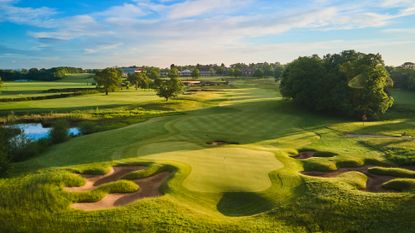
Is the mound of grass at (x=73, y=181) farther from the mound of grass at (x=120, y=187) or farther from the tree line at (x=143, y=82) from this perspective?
the tree line at (x=143, y=82)

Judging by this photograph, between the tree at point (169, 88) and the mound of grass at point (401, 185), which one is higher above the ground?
the tree at point (169, 88)

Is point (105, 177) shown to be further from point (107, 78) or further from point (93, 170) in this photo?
point (107, 78)

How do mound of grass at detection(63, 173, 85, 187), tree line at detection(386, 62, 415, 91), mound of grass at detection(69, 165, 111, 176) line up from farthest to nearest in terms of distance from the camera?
tree line at detection(386, 62, 415, 91) → mound of grass at detection(69, 165, 111, 176) → mound of grass at detection(63, 173, 85, 187)

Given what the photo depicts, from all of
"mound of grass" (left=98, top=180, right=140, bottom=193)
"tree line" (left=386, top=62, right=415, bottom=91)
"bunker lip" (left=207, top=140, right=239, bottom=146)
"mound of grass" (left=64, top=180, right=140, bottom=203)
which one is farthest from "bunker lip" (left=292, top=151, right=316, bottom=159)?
"tree line" (left=386, top=62, right=415, bottom=91)

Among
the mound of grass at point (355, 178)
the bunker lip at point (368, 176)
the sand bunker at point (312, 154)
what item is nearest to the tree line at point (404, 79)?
the sand bunker at point (312, 154)

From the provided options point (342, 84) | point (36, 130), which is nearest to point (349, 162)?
point (342, 84)

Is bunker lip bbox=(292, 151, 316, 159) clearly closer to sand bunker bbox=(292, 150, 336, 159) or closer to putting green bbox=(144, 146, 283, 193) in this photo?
sand bunker bbox=(292, 150, 336, 159)

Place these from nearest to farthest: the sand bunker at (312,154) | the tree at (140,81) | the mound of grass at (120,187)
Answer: the mound of grass at (120,187), the sand bunker at (312,154), the tree at (140,81)
